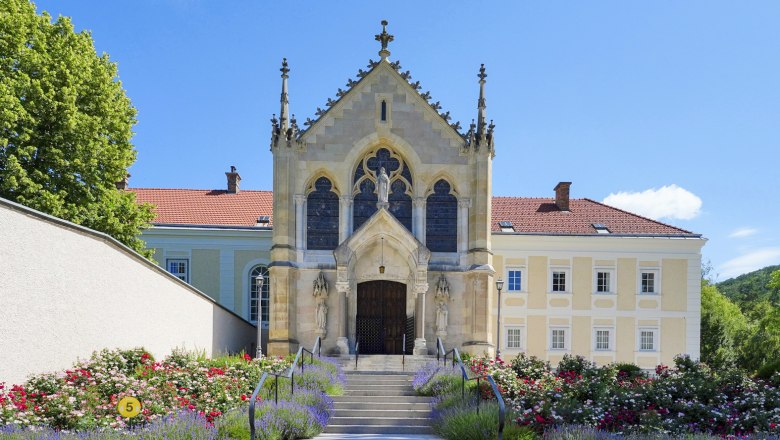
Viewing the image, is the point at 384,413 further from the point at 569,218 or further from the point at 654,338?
the point at 569,218

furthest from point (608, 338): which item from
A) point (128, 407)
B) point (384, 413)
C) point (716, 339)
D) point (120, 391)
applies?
point (128, 407)

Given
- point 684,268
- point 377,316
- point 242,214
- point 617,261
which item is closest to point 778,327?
point 684,268

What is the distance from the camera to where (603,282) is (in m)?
32.3

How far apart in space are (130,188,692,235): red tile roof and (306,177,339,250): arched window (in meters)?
8.68

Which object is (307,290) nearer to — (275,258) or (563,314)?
(275,258)

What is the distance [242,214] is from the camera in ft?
113

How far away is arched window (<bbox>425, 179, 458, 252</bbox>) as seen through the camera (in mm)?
25812

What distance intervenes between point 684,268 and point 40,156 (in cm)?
2708

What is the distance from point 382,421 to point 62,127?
13575mm

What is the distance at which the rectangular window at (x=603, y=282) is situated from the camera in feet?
106

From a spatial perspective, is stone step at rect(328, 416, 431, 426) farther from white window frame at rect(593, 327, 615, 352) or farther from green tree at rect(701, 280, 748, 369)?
green tree at rect(701, 280, 748, 369)

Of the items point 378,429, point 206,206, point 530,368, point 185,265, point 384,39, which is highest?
point 384,39

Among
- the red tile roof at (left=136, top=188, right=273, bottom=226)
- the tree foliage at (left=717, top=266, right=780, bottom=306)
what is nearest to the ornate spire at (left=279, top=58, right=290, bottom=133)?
the red tile roof at (left=136, top=188, right=273, bottom=226)

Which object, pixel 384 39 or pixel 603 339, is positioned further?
pixel 603 339
